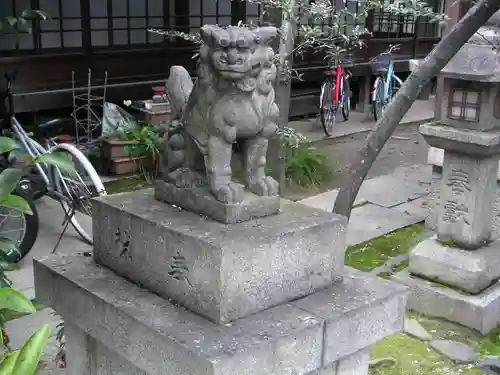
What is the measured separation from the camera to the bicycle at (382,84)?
13547mm

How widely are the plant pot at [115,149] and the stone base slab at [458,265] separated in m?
4.70

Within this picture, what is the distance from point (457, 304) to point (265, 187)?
3.31m

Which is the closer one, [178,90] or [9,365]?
[9,365]

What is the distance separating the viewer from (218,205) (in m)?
2.61

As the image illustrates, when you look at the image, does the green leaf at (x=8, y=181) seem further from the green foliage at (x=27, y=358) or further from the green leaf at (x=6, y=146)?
the green foliage at (x=27, y=358)

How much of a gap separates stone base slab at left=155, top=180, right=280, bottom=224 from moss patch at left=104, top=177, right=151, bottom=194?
229 inches

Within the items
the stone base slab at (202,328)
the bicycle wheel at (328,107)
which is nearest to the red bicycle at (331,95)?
the bicycle wheel at (328,107)

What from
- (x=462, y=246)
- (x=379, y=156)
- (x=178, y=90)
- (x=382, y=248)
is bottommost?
(x=382, y=248)

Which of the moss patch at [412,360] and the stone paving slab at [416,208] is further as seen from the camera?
the stone paving slab at [416,208]

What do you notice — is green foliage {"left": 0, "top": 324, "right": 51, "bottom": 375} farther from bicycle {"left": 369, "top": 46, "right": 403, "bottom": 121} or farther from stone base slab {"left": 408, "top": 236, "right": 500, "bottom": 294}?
bicycle {"left": 369, "top": 46, "right": 403, "bottom": 121}

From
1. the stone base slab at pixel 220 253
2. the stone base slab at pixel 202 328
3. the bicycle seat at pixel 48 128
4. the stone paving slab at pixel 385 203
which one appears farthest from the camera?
the bicycle seat at pixel 48 128

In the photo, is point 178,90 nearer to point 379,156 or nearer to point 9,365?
point 9,365

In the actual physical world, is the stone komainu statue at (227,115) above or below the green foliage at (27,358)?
above

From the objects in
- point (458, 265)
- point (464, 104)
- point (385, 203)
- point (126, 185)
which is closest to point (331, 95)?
point (385, 203)
